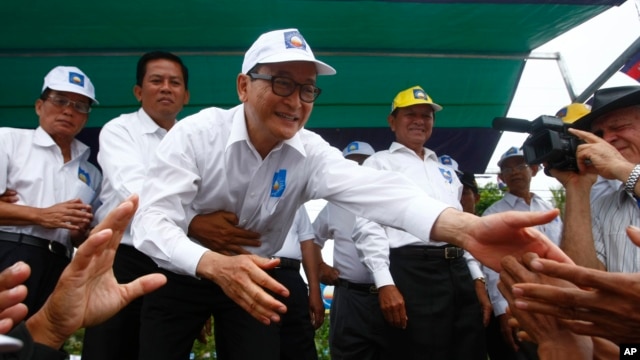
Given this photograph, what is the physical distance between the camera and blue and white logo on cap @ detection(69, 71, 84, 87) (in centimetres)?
316

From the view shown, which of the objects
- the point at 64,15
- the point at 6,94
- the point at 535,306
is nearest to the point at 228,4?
the point at 64,15

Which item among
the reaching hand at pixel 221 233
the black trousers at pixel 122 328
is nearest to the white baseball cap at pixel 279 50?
the reaching hand at pixel 221 233

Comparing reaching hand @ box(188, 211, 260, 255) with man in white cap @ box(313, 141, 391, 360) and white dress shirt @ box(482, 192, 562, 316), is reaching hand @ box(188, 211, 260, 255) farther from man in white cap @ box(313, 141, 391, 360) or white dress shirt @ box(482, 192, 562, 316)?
white dress shirt @ box(482, 192, 562, 316)

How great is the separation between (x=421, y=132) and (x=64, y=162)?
2.28 m

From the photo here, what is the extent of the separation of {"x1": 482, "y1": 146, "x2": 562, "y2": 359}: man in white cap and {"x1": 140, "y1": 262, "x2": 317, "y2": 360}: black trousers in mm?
2268

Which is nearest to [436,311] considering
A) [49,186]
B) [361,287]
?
[361,287]

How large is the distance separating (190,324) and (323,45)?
7.56ft

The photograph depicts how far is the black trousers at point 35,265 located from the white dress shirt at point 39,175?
0.27 feet

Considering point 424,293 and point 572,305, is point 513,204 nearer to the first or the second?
point 424,293

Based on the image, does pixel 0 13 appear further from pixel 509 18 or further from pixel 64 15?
pixel 509 18

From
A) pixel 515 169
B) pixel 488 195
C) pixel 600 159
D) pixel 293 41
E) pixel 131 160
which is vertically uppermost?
pixel 488 195

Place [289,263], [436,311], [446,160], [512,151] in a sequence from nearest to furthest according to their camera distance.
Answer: [436,311] < [289,263] < [446,160] < [512,151]

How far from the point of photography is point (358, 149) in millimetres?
4664

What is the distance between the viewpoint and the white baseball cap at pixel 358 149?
15.3 feet
